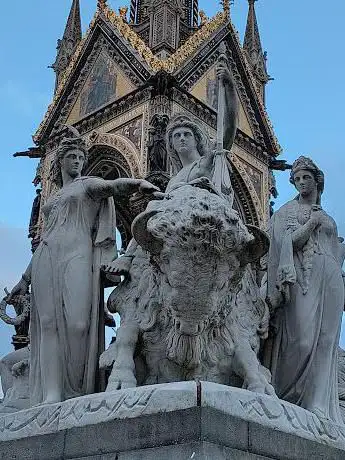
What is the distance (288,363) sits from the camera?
4738 millimetres

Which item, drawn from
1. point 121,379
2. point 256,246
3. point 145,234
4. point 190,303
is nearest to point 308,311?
point 256,246

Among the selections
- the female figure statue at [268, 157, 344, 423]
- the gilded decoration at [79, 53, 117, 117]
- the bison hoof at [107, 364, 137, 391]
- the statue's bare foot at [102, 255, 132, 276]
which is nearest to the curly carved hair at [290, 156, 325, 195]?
the female figure statue at [268, 157, 344, 423]

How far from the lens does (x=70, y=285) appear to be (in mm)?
4527

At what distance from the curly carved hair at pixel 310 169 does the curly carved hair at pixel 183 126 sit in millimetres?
684

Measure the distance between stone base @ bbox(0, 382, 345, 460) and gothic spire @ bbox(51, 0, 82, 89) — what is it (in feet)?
103

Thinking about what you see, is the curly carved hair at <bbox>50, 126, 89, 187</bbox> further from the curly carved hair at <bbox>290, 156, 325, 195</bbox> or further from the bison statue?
the curly carved hair at <bbox>290, 156, 325, 195</bbox>

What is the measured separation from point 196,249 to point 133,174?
22206 mm

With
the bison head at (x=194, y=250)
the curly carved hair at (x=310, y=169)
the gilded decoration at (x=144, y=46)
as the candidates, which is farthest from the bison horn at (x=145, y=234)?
the gilded decoration at (x=144, y=46)

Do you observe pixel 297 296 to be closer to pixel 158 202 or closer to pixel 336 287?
pixel 336 287

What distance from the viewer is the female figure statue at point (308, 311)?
15.3ft

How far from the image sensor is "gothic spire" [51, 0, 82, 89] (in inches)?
1359

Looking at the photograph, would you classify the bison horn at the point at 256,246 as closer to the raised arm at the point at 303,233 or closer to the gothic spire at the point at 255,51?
the raised arm at the point at 303,233

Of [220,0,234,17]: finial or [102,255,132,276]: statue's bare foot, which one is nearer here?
[102,255,132,276]: statue's bare foot

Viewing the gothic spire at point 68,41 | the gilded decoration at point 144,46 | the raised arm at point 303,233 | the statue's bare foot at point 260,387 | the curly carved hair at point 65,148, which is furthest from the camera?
the gothic spire at point 68,41
